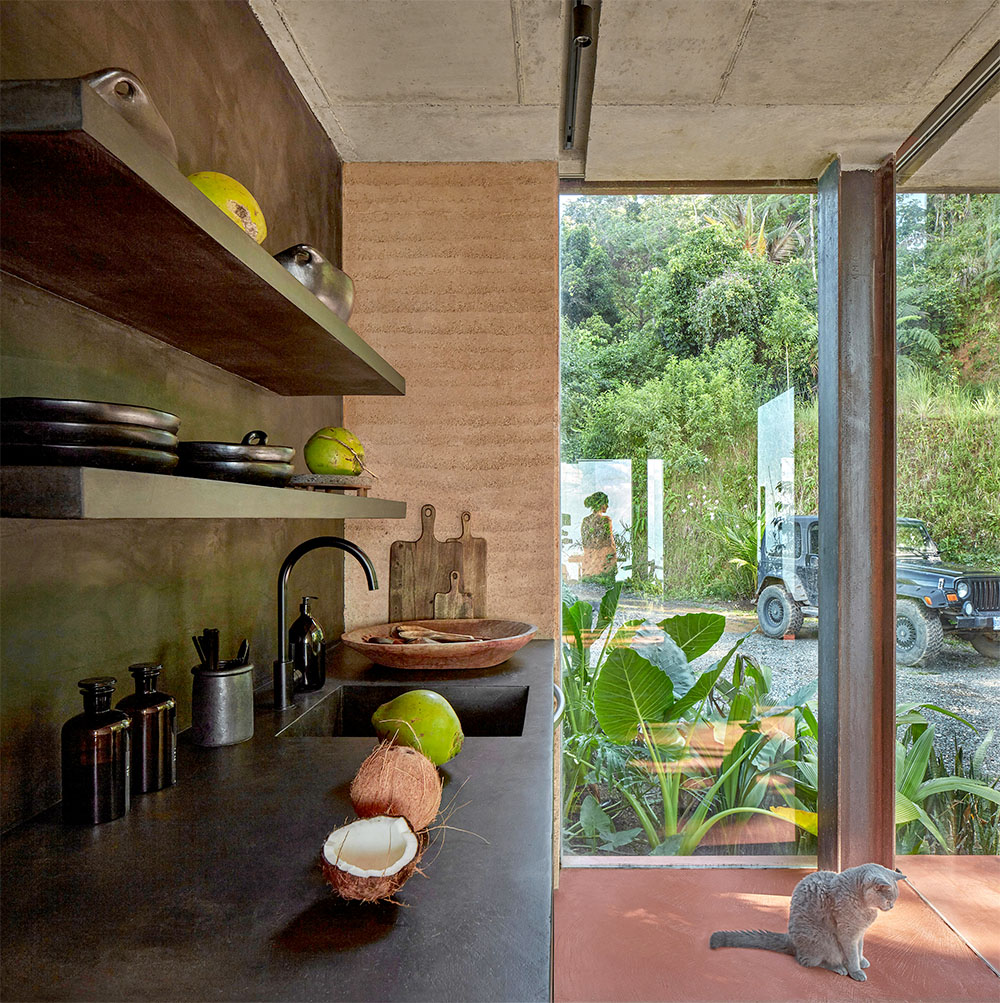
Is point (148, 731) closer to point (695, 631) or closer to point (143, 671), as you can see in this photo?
point (143, 671)

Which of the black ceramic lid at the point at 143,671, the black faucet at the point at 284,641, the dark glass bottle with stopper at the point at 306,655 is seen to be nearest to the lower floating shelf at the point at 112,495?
the black ceramic lid at the point at 143,671

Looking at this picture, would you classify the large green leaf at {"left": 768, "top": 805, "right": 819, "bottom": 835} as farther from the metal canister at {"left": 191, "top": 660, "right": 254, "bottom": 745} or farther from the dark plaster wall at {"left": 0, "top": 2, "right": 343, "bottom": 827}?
the metal canister at {"left": 191, "top": 660, "right": 254, "bottom": 745}

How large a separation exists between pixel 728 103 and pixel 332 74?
3.56 feet

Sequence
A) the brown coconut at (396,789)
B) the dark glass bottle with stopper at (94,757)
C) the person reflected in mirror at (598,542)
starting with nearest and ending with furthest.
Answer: the brown coconut at (396,789) < the dark glass bottle with stopper at (94,757) < the person reflected in mirror at (598,542)

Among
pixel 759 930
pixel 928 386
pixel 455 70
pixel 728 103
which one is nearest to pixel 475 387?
pixel 455 70

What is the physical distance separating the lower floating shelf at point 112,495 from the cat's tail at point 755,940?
75.2 inches

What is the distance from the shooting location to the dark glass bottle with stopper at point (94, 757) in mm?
910

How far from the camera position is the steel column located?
2.38 m

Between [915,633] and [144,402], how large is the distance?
2.28m

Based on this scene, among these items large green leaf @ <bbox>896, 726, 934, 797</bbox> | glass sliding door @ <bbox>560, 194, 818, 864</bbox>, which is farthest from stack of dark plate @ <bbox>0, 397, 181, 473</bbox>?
large green leaf @ <bbox>896, 726, 934, 797</bbox>

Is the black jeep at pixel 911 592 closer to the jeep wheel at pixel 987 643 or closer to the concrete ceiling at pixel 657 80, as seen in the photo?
the jeep wheel at pixel 987 643

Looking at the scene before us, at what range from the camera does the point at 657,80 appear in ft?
6.41

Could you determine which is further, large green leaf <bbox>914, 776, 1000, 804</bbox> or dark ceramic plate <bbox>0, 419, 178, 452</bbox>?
large green leaf <bbox>914, 776, 1000, 804</bbox>

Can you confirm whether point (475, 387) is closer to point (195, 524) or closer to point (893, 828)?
point (195, 524)
